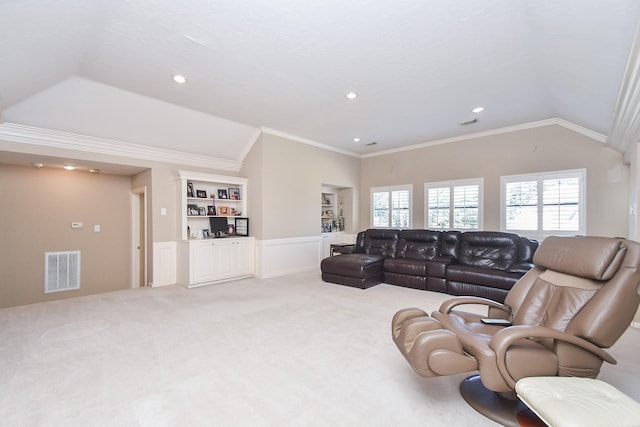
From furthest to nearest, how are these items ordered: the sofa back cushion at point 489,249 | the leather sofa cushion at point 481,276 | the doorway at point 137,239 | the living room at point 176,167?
the doorway at point 137,239, the sofa back cushion at point 489,249, the leather sofa cushion at point 481,276, the living room at point 176,167

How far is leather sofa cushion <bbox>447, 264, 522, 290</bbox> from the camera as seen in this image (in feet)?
13.6

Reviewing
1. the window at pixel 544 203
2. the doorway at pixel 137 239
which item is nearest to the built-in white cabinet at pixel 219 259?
the doorway at pixel 137 239

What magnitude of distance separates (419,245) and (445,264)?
3.06ft

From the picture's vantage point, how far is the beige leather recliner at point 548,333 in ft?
5.32

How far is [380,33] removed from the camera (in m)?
2.71

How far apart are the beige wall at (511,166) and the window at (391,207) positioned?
0.52 feet

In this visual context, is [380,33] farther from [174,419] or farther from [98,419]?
[98,419]

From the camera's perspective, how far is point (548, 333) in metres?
1.61

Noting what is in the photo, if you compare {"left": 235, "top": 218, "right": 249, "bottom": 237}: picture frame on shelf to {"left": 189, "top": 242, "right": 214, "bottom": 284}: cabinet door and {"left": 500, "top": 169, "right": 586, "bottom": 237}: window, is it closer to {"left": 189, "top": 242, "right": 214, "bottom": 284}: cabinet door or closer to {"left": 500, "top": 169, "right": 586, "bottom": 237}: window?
{"left": 189, "top": 242, "right": 214, "bottom": 284}: cabinet door

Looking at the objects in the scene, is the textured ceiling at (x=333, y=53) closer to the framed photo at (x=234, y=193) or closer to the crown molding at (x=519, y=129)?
the crown molding at (x=519, y=129)

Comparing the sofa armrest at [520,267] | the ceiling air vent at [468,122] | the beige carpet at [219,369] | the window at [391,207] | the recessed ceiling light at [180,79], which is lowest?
the beige carpet at [219,369]

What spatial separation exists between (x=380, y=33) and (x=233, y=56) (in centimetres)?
155

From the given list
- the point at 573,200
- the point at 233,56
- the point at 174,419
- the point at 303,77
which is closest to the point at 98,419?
the point at 174,419

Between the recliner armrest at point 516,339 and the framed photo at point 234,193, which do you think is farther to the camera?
the framed photo at point 234,193
